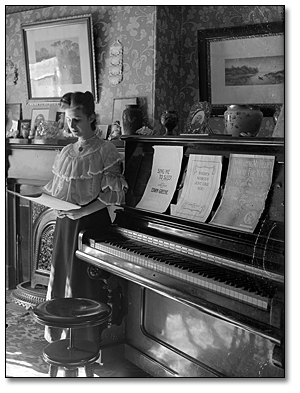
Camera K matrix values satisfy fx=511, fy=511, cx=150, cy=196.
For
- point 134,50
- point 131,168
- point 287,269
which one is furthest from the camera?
point 131,168

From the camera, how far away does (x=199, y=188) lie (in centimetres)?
178

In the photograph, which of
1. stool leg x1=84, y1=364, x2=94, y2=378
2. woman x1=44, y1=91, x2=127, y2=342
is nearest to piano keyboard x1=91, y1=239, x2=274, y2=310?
woman x1=44, y1=91, x2=127, y2=342

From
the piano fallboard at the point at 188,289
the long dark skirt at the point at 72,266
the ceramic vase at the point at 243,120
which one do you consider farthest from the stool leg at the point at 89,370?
the ceramic vase at the point at 243,120

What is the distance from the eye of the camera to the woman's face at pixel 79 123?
6.18ft

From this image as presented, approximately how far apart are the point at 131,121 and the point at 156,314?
2.48 feet

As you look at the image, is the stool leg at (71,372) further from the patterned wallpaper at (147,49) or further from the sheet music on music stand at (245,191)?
the patterned wallpaper at (147,49)

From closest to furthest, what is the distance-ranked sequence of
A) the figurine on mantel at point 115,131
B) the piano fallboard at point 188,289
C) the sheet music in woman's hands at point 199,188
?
the piano fallboard at point 188,289
the sheet music in woman's hands at point 199,188
the figurine on mantel at point 115,131

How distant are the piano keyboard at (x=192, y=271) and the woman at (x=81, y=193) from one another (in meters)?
0.11

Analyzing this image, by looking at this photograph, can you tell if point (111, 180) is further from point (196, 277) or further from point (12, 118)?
point (196, 277)

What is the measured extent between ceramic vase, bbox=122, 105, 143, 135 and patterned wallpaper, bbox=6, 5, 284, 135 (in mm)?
31

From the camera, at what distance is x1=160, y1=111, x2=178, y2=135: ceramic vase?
188 cm

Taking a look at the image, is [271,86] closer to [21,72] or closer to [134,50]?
[134,50]

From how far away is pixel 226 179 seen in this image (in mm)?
1700
